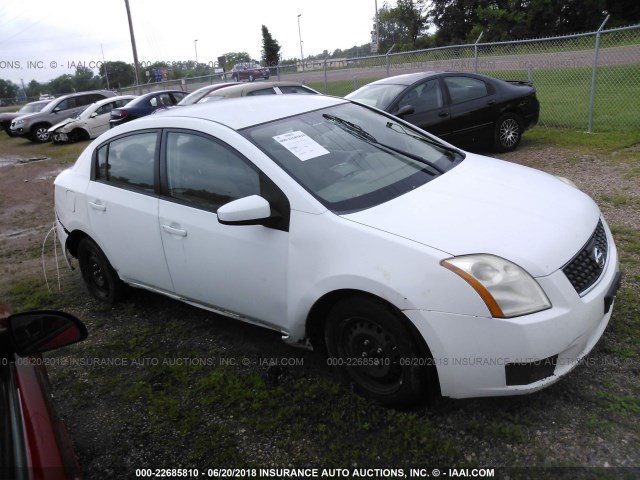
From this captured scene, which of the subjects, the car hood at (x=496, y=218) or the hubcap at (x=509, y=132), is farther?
the hubcap at (x=509, y=132)

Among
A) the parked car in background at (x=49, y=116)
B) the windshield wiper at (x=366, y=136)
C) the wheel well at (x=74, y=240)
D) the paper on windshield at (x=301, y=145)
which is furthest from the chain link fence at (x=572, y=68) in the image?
the parked car in background at (x=49, y=116)

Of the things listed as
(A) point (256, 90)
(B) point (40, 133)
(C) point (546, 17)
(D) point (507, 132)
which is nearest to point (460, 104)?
(D) point (507, 132)

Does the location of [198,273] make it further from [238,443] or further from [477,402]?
[477,402]

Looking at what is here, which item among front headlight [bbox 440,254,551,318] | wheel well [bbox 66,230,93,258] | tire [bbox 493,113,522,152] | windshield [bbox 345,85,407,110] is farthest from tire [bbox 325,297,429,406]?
tire [bbox 493,113,522,152]

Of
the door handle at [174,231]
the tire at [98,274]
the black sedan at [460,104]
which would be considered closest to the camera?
the door handle at [174,231]

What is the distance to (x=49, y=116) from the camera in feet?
68.7

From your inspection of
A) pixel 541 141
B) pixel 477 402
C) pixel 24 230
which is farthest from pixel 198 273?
pixel 541 141

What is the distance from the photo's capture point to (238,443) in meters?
2.84

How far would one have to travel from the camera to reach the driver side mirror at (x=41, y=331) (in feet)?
5.91

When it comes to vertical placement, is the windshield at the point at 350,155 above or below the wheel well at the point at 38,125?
below

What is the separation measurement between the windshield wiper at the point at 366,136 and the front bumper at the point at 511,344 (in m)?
1.27

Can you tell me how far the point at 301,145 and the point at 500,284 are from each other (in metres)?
1.49

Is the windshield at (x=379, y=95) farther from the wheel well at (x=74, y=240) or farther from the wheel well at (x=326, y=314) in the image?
the wheel well at (x=326, y=314)

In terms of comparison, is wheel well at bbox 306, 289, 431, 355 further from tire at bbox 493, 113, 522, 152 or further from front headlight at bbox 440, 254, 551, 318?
tire at bbox 493, 113, 522, 152
